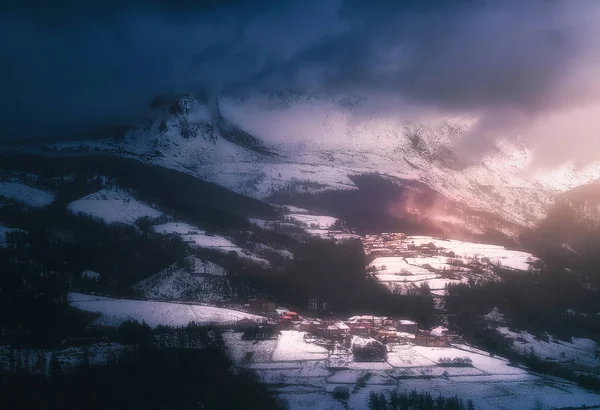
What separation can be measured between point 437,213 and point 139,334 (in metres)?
24.0

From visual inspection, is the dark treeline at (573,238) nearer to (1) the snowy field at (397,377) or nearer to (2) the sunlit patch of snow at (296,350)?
(1) the snowy field at (397,377)

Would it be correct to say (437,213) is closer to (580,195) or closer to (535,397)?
(580,195)

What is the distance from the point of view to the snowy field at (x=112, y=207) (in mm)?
23469

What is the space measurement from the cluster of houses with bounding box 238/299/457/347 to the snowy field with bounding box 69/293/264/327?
754mm

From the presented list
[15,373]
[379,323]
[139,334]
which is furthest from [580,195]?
[15,373]

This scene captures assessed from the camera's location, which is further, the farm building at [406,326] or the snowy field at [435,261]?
the snowy field at [435,261]

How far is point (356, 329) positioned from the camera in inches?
637

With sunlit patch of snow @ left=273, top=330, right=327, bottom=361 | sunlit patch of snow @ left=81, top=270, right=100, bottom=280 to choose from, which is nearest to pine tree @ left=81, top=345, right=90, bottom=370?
sunlit patch of snow @ left=273, top=330, right=327, bottom=361

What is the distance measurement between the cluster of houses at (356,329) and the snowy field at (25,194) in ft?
34.9

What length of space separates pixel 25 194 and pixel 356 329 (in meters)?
14.0

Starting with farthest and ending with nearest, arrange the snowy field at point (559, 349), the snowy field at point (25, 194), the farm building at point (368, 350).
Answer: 1. the snowy field at point (25, 194)
2. the snowy field at point (559, 349)
3. the farm building at point (368, 350)

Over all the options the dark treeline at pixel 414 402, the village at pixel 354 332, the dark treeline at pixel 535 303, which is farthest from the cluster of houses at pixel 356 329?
the dark treeline at pixel 414 402

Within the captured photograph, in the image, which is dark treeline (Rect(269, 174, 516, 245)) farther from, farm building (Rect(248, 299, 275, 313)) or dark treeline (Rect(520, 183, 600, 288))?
farm building (Rect(248, 299, 275, 313))

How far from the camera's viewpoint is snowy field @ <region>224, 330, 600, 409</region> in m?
12.5
